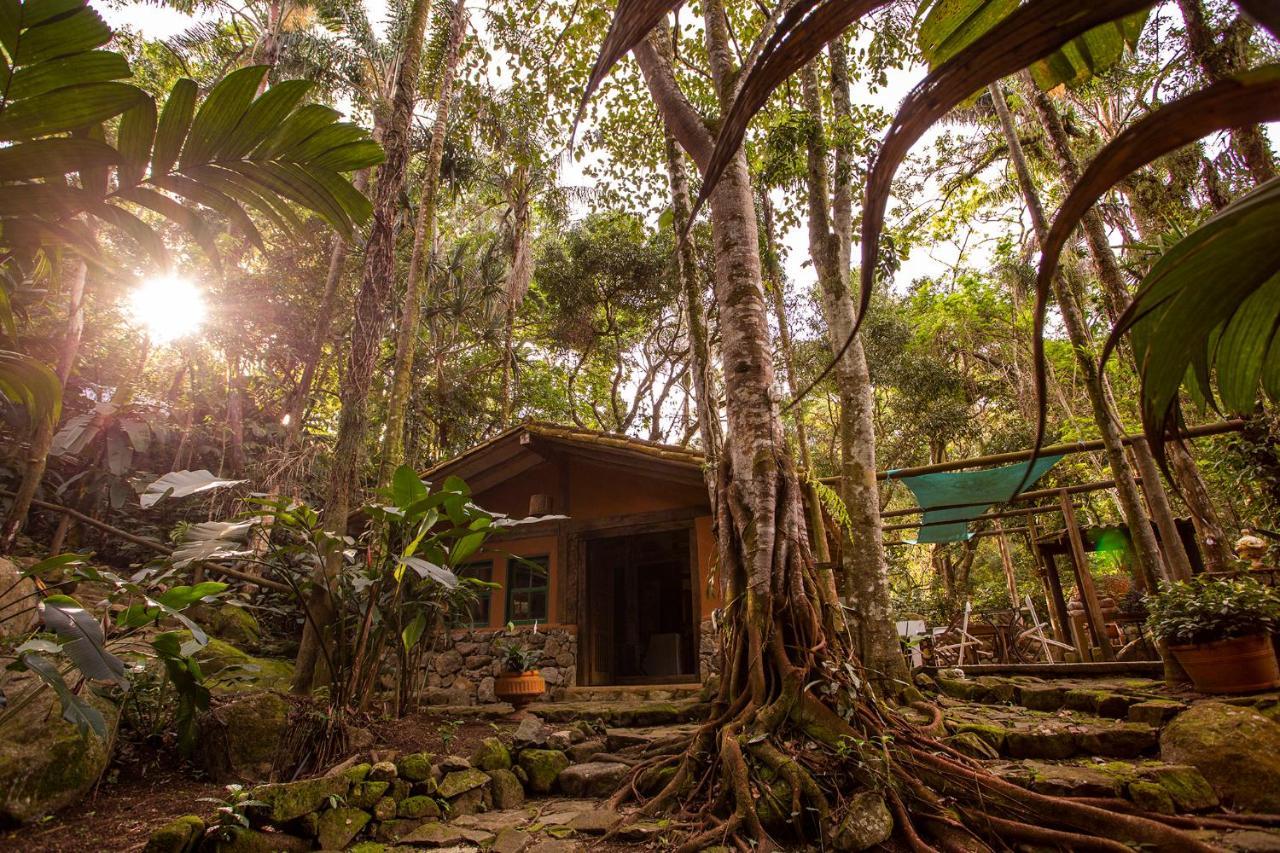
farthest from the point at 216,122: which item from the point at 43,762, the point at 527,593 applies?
the point at 527,593

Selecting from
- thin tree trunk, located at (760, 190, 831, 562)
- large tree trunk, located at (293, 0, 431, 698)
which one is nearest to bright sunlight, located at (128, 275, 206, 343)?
large tree trunk, located at (293, 0, 431, 698)

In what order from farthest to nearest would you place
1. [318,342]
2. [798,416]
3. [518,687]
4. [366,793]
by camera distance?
[318,342]
[798,416]
[518,687]
[366,793]

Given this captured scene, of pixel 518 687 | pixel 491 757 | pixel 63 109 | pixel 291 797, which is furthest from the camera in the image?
pixel 518 687

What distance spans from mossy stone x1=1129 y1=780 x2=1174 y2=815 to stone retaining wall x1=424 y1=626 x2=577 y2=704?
5.49 metres

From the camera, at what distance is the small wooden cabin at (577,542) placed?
281 inches

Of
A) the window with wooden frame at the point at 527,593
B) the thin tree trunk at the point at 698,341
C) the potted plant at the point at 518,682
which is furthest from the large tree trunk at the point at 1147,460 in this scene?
the window with wooden frame at the point at 527,593

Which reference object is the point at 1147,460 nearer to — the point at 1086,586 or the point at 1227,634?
the point at 1086,586

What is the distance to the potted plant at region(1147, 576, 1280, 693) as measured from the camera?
363 centimetres

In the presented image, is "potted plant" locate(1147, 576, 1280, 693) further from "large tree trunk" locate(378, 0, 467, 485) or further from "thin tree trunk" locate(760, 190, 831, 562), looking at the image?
"large tree trunk" locate(378, 0, 467, 485)

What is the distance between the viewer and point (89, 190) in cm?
114

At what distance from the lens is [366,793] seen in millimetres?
3604

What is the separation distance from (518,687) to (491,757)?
1.82 meters

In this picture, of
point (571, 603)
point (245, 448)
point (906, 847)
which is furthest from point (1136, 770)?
point (245, 448)

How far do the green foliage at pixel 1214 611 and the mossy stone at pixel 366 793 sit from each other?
16.3 feet
